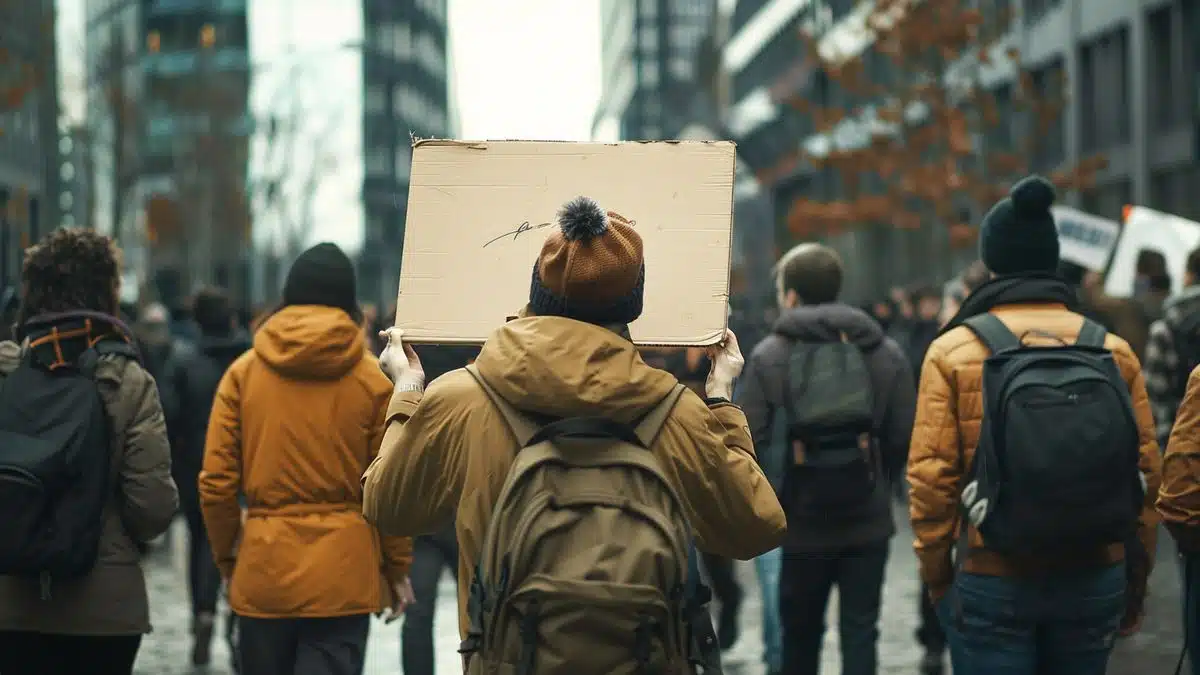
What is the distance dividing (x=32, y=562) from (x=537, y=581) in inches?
101

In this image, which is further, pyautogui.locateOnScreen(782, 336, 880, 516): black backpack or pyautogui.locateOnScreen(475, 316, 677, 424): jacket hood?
pyautogui.locateOnScreen(782, 336, 880, 516): black backpack

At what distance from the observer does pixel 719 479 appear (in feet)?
14.5

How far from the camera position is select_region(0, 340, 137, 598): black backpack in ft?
Result: 19.9

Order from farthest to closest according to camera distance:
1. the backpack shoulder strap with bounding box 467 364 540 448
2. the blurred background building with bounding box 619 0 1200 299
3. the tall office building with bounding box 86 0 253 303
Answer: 1. the tall office building with bounding box 86 0 253 303
2. the blurred background building with bounding box 619 0 1200 299
3. the backpack shoulder strap with bounding box 467 364 540 448

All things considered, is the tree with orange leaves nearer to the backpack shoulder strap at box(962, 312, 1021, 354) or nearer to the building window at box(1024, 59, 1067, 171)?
the building window at box(1024, 59, 1067, 171)

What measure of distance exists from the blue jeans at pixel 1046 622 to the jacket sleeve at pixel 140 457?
2476 millimetres

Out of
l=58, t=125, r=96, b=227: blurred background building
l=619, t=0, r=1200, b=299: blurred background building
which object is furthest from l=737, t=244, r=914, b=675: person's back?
l=58, t=125, r=96, b=227: blurred background building

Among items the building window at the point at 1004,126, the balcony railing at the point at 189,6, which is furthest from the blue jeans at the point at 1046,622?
the balcony railing at the point at 189,6

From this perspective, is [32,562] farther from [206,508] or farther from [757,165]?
[757,165]

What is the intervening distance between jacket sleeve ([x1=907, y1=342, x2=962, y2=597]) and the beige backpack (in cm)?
215

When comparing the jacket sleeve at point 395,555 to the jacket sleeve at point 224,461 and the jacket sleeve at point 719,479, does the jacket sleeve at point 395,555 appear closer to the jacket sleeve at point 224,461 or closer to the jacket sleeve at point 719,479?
the jacket sleeve at point 224,461

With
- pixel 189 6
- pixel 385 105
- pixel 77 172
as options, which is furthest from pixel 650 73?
pixel 77 172

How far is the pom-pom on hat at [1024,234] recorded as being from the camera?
6.46 meters

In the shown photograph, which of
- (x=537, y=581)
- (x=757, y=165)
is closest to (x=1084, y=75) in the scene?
(x=537, y=581)
